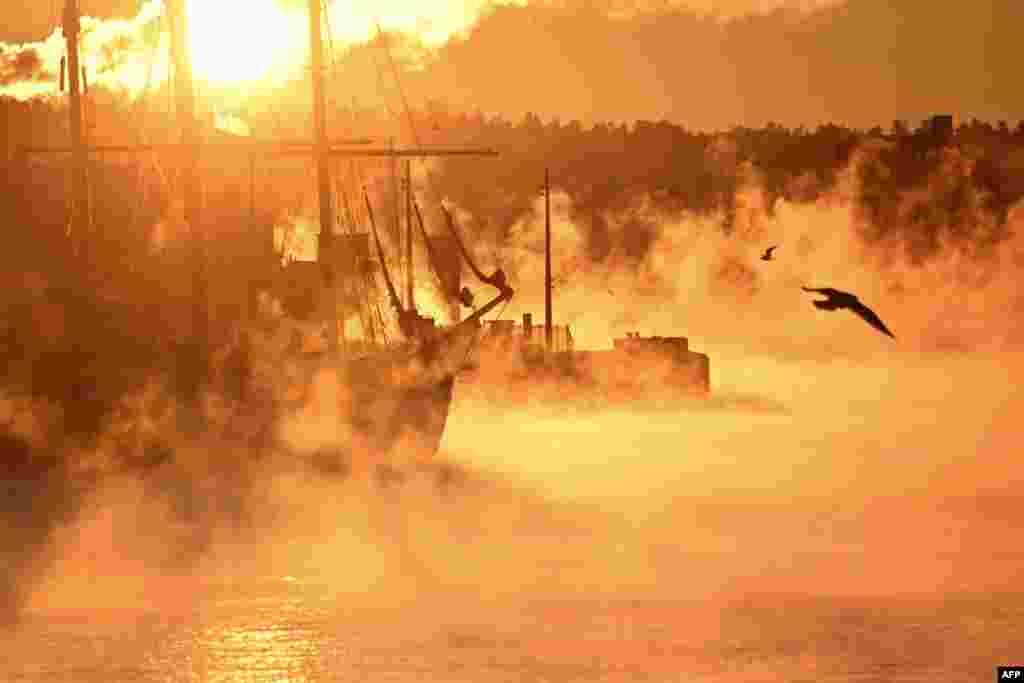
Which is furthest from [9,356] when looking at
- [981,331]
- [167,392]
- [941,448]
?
[981,331]

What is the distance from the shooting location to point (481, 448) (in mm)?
97875

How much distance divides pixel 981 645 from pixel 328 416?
39.6 m

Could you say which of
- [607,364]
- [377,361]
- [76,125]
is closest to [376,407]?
[377,361]

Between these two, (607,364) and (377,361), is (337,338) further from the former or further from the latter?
(607,364)

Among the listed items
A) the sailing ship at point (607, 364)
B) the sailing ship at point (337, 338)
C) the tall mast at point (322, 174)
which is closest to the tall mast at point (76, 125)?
the sailing ship at point (337, 338)

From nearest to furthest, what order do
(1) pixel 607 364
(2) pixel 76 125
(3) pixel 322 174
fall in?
(2) pixel 76 125 → (3) pixel 322 174 → (1) pixel 607 364

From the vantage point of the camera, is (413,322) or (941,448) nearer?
(413,322)

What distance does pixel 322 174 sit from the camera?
271 feet

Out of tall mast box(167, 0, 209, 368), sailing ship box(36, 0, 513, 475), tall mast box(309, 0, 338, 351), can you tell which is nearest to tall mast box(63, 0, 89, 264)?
sailing ship box(36, 0, 513, 475)

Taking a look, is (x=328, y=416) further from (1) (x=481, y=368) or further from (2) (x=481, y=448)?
Result: (1) (x=481, y=368)

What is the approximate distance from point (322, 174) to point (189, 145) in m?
8.51

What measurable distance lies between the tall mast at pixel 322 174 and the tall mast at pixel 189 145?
6444 mm

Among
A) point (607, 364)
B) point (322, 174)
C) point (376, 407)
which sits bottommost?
point (607, 364)

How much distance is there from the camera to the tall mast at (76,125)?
7931 centimetres
